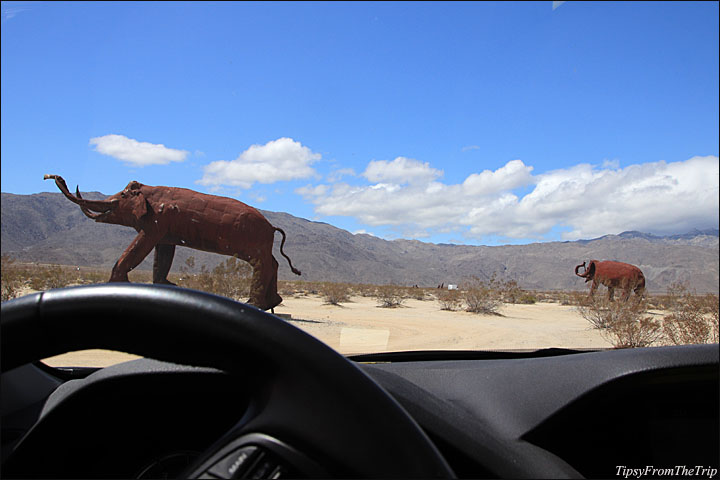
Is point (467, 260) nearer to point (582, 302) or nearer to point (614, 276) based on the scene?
point (614, 276)

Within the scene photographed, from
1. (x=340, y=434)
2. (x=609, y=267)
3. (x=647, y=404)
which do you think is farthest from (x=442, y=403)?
(x=609, y=267)

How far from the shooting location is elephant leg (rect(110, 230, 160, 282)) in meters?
10.2

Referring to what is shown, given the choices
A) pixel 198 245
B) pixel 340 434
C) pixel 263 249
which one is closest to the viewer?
pixel 340 434

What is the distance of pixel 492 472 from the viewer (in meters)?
1.47

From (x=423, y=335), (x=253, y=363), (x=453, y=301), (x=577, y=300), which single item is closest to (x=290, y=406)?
(x=253, y=363)

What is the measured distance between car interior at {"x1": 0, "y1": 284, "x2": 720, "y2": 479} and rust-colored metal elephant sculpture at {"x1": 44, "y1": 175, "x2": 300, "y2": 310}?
27.2 ft

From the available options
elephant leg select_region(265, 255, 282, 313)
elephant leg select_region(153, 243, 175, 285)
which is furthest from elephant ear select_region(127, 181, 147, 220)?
elephant leg select_region(265, 255, 282, 313)

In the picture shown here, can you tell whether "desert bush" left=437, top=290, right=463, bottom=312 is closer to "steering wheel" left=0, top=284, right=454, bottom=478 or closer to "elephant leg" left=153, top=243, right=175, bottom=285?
"elephant leg" left=153, top=243, right=175, bottom=285

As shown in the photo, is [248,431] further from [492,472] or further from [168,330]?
[492,472]

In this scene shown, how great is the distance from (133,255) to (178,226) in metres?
1.07

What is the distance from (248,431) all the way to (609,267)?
16.5 metres

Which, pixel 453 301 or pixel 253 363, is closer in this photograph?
pixel 253 363

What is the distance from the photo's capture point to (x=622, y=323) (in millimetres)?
10070

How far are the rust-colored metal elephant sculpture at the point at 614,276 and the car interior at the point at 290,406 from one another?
12.8 m
